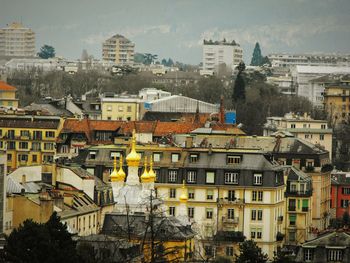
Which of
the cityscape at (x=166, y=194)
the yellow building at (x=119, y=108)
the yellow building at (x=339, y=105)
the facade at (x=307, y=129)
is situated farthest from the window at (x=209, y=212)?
the yellow building at (x=339, y=105)

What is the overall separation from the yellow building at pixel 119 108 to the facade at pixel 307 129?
9526 millimetres

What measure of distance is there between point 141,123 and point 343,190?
1231 centimetres

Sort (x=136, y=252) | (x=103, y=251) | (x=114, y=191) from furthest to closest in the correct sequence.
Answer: (x=114, y=191) → (x=136, y=252) → (x=103, y=251)

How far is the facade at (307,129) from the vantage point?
14175 cm

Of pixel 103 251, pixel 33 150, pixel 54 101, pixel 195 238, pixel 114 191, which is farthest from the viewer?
pixel 54 101

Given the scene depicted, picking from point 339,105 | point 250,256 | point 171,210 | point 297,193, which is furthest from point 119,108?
point 250,256

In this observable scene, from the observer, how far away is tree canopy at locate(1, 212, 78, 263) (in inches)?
2542

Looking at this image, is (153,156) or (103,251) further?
(153,156)

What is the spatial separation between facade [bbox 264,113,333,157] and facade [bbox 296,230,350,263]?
6081 cm

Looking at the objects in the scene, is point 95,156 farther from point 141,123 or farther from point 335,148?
point 335,148

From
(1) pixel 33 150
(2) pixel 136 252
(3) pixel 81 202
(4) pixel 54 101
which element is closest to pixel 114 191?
(3) pixel 81 202

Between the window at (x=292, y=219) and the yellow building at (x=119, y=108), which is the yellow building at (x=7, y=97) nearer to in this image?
the yellow building at (x=119, y=108)

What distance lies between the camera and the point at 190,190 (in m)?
96.2

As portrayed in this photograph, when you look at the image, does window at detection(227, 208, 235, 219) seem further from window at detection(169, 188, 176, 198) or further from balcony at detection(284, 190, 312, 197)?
balcony at detection(284, 190, 312, 197)
